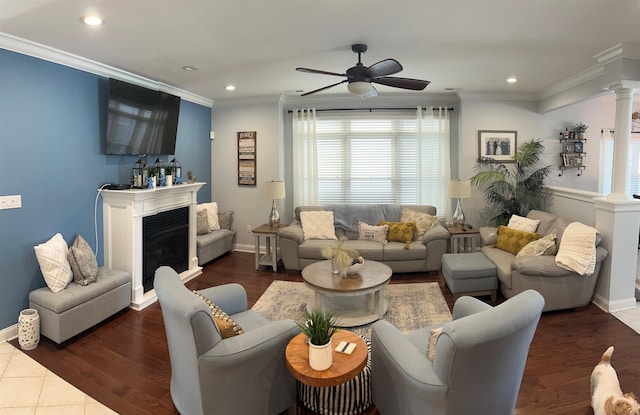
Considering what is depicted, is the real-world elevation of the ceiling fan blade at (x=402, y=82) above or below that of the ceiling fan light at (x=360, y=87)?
above

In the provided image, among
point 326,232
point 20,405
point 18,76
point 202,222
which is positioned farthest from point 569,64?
point 20,405

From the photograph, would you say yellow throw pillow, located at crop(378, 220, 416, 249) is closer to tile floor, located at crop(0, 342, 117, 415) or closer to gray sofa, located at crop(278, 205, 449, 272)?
gray sofa, located at crop(278, 205, 449, 272)

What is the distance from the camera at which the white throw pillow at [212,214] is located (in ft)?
18.3

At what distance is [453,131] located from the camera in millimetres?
5758

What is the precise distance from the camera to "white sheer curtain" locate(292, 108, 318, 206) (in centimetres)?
583

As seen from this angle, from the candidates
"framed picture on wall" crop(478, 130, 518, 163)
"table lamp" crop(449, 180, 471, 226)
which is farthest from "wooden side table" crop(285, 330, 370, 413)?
"framed picture on wall" crop(478, 130, 518, 163)

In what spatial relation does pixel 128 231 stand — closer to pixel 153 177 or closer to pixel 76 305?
pixel 153 177

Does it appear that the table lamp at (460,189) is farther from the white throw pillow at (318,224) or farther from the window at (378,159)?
the white throw pillow at (318,224)

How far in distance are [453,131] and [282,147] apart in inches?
113

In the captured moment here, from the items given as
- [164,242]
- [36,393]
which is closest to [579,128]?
[164,242]

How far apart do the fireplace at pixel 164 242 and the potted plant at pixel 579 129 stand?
6131 mm

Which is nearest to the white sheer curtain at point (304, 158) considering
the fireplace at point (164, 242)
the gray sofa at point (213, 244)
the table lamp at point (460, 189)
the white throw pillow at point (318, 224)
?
the white throw pillow at point (318, 224)

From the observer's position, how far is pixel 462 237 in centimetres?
491

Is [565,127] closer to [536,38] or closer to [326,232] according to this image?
[536,38]
